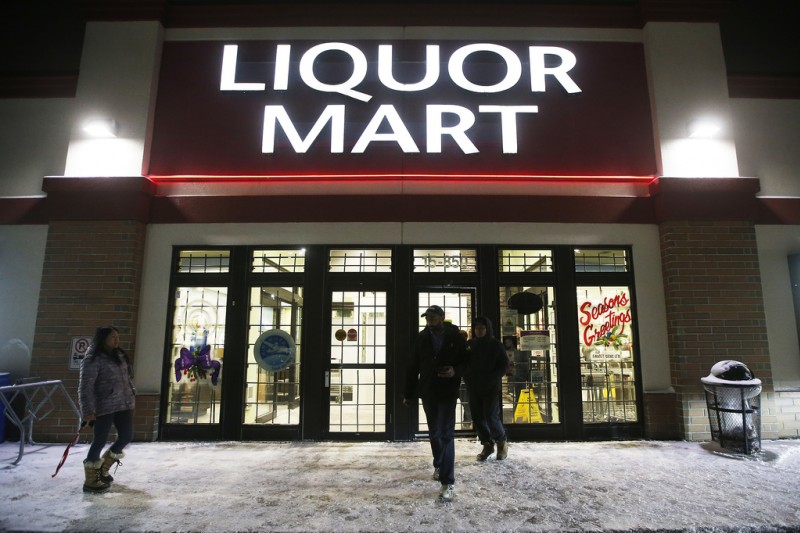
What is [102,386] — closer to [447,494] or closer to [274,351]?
[274,351]

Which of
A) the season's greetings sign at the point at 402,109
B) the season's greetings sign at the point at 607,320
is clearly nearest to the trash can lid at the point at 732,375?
the season's greetings sign at the point at 607,320

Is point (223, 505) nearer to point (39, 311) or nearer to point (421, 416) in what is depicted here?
point (421, 416)

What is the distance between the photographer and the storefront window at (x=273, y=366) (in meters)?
7.11

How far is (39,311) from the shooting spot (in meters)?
7.07

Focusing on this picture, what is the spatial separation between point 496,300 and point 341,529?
14.2 feet

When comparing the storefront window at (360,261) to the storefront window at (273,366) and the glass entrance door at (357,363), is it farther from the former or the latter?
the storefront window at (273,366)

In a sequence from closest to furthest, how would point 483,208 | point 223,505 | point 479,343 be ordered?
point 223,505, point 479,343, point 483,208

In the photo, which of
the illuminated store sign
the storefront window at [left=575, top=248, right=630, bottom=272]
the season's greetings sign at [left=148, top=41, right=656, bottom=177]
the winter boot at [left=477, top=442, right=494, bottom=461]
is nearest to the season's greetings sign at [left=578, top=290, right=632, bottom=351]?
the storefront window at [left=575, top=248, right=630, bottom=272]

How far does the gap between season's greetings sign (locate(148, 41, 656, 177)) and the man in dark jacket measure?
11.7 feet

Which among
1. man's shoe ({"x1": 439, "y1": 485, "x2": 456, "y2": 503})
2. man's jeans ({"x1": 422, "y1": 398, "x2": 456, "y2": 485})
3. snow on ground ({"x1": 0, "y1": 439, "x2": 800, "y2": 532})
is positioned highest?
man's jeans ({"x1": 422, "y1": 398, "x2": 456, "y2": 485})

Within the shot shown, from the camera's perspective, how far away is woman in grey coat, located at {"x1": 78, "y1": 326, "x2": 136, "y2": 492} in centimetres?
472

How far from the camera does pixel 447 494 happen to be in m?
4.48

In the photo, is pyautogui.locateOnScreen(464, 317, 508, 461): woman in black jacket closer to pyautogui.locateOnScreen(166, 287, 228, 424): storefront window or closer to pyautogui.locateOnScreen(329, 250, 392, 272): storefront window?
pyautogui.locateOnScreen(329, 250, 392, 272): storefront window

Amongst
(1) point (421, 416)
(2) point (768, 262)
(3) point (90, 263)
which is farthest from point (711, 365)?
(3) point (90, 263)
